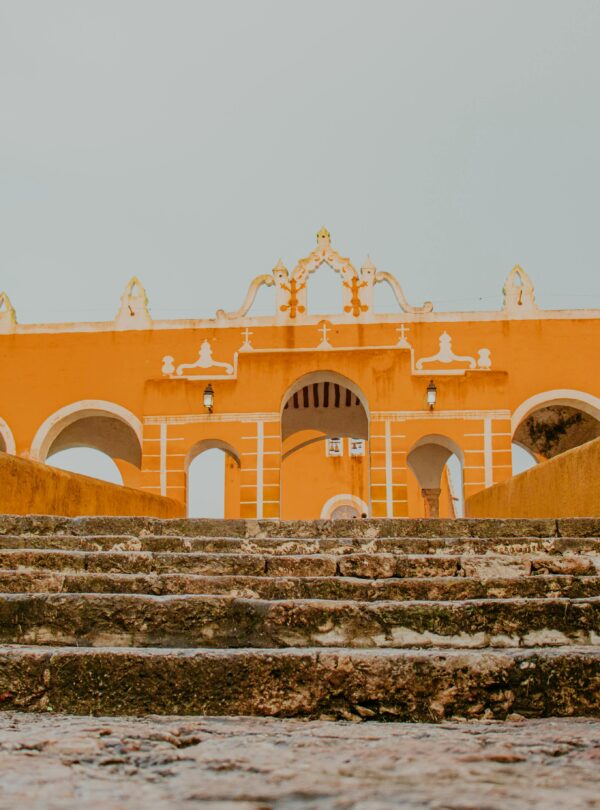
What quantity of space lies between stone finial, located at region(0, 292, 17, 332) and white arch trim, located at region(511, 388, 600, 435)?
9.41 metres

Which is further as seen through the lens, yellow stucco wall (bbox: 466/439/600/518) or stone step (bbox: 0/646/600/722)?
yellow stucco wall (bbox: 466/439/600/518)

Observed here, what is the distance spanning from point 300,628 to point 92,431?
1490cm

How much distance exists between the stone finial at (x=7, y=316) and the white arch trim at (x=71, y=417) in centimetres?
197

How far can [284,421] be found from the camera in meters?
17.4

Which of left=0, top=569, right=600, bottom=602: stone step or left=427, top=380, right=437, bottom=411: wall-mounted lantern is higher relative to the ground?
left=427, top=380, right=437, bottom=411: wall-mounted lantern

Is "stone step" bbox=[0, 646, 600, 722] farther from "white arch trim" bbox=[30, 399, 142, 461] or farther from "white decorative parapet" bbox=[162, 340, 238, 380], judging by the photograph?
"white arch trim" bbox=[30, 399, 142, 461]

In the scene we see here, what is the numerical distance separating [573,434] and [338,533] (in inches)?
487

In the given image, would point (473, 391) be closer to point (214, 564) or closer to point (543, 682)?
point (214, 564)

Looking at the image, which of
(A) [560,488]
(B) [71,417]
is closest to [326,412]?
(B) [71,417]

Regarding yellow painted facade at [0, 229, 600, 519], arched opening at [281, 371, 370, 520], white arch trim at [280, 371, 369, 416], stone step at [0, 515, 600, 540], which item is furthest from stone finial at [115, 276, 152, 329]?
stone step at [0, 515, 600, 540]

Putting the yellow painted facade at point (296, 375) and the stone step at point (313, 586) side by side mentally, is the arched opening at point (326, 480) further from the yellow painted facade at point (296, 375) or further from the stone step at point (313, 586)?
the stone step at point (313, 586)

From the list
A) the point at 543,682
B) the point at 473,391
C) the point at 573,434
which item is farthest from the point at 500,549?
the point at 573,434

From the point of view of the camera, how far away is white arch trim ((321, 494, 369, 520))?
20641mm

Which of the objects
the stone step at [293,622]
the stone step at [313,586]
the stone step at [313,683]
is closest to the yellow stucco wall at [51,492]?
the stone step at [313,586]
